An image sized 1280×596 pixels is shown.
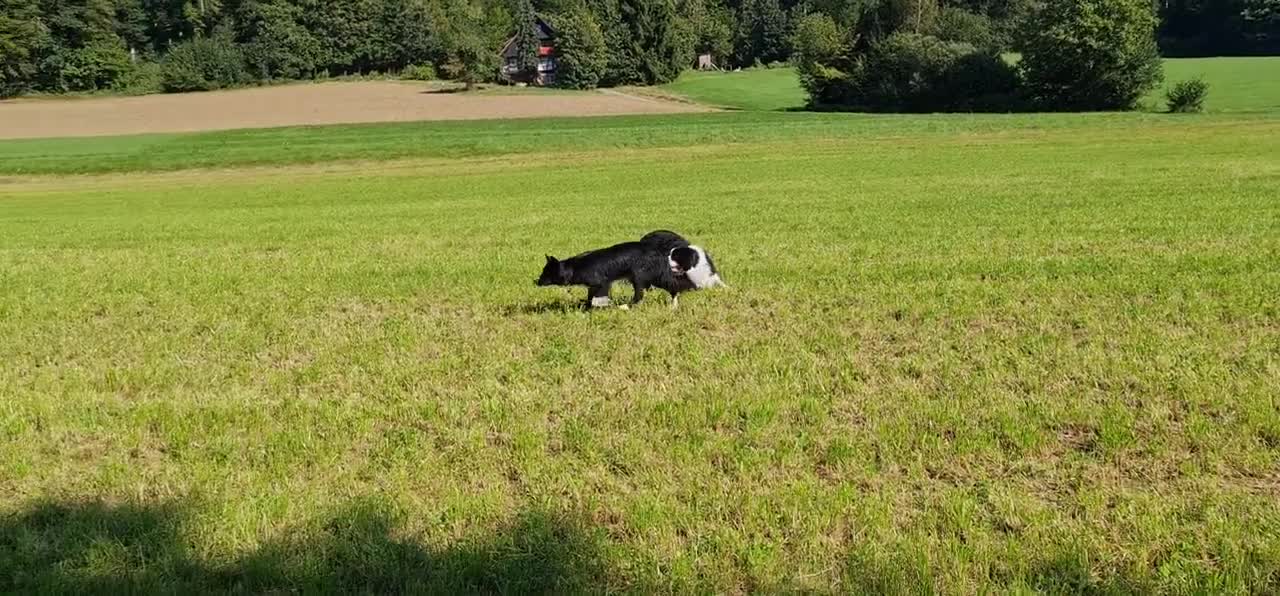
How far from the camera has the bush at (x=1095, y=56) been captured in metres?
69.4

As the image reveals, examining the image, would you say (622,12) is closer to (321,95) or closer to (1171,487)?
(321,95)

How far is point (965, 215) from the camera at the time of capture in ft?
60.9

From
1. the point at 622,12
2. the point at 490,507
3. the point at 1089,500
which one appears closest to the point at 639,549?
the point at 490,507

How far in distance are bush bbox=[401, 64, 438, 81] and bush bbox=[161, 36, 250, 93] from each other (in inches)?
736

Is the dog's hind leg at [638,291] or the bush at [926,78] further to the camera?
the bush at [926,78]


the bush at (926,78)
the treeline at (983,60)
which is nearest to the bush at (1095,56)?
the treeline at (983,60)

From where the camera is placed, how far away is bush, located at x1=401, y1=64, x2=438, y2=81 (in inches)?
4604

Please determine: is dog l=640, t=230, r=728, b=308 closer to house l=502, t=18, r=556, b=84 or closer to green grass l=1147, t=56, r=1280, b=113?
green grass l=1147, t=56, r=1280, b=113

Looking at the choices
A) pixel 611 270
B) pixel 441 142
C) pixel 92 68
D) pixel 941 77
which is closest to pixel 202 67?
pixel 92 68

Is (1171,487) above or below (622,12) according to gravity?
below

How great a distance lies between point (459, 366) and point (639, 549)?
14.2ft

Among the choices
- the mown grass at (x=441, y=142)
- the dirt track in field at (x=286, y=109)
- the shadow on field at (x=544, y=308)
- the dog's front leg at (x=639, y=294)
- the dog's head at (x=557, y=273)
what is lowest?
the shadow on field at (x=544, y=308)

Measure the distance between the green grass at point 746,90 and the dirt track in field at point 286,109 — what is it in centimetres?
561

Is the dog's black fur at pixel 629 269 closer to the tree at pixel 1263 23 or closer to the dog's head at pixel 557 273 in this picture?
the dog's head at pixel 557 273
